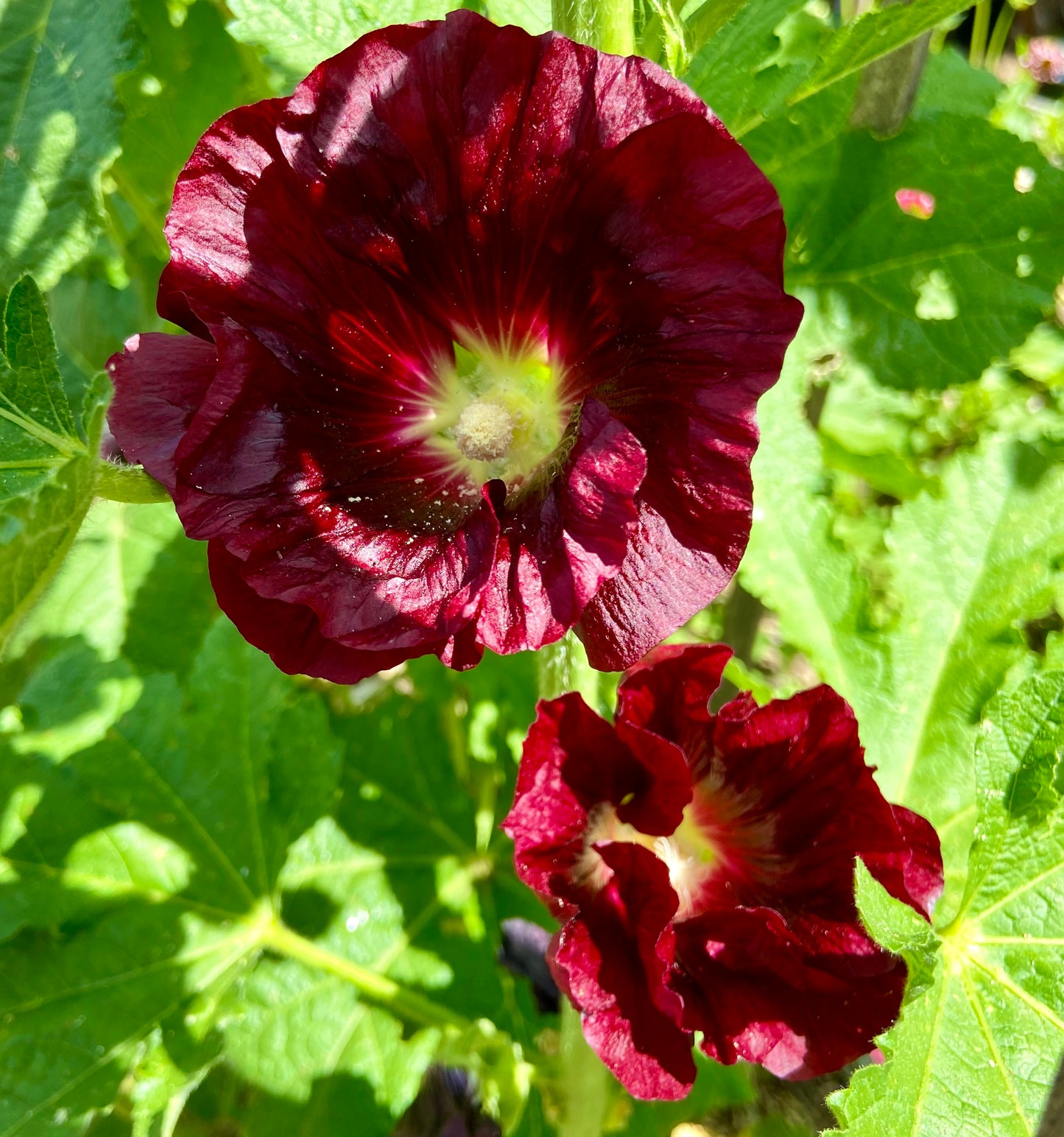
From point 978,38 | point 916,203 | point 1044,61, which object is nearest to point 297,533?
point 916,203

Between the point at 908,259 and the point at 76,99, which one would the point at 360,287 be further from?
the point at 908,259

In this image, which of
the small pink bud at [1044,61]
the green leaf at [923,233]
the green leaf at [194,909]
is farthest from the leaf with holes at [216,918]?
the small pink bud at [1044,61]

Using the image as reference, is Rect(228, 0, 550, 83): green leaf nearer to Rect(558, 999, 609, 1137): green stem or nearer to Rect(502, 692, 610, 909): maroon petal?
Rect(502, 692, 610, 909): maroon petal

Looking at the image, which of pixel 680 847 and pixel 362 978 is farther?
pixel 362 978

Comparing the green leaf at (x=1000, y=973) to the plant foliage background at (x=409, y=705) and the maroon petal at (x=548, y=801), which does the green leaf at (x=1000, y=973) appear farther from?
the maroon petal at (x=548, y=801)

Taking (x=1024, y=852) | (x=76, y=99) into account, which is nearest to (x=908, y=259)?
(x=1024, y=852)

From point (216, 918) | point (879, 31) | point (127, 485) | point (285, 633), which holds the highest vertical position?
point (879, 31)

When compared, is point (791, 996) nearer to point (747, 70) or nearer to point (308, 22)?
point (747, 70)
